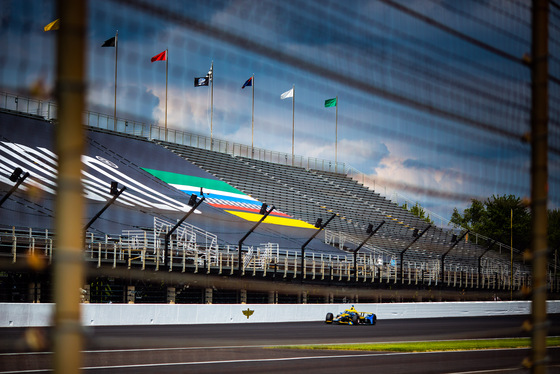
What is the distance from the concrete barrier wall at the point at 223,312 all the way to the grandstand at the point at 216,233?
3.09 feet

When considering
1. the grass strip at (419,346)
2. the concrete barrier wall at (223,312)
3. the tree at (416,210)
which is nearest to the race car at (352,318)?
the concrete barrier wall at (223,312)

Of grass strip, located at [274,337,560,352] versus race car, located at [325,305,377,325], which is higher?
grass strip, located at [274,337,560,352]

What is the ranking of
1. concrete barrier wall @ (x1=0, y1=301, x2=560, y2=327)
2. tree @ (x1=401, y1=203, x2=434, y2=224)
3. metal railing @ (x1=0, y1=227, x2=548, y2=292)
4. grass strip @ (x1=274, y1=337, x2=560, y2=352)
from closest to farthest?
tree @ (x1=401, y1=203, x2=434, y2=224), grass strip @ (x1=274, y1=337, x2=560, y2=352), concrete barrier wall @ (x1=0, y1=301, x2=560, y2=327), metal railing @ (x1=0, y1=227, x2=548, y2=292)

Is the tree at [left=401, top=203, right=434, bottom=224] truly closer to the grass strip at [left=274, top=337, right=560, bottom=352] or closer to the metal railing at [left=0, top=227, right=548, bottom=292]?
the grass strip at [left=274, top=337, right=560, bottom=352]

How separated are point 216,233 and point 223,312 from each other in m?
6.02

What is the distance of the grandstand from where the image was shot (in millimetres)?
24047

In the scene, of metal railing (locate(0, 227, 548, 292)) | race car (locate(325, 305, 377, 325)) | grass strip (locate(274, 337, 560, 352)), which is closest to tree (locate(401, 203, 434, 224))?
grass strip (locate(274, 337, 560, 352))

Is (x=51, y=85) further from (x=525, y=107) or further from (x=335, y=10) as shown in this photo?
(x=525, y=107)

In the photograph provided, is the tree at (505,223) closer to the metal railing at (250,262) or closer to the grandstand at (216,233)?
the grandstand at (216,233)

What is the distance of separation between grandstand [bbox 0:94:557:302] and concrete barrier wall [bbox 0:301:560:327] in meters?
Result: 0.94

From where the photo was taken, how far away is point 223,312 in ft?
87.0

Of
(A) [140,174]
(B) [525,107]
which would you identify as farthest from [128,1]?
(A) [140,174]

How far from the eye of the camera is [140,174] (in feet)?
118

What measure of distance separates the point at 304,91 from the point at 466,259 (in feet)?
110
